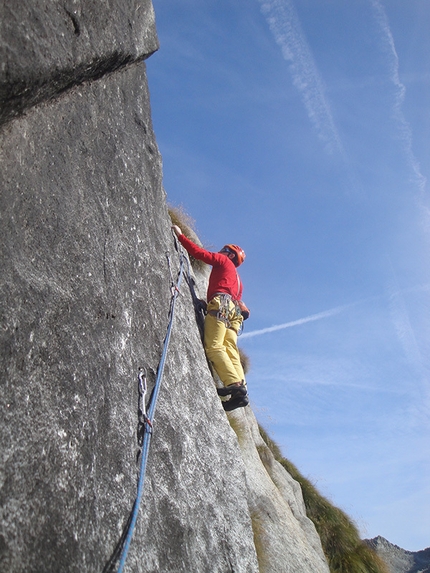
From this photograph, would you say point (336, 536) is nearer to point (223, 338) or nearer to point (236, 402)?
point (236, 402)

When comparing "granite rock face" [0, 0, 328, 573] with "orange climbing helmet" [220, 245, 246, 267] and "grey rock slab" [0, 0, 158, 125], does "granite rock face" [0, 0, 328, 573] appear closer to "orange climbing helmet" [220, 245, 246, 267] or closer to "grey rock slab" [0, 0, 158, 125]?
"grey rock slab" [0, 0, 158, 125]

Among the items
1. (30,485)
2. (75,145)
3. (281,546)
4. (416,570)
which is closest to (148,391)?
(30,485)

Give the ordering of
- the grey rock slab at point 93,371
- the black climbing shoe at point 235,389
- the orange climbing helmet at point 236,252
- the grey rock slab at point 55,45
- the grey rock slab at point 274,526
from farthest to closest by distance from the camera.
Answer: the orange climbing helmet at point 236,252 < the grey rock slab at point 274,526 < the black climbing shoe at point 235,389 < the grey rock slab at point 55,45 < the grey rock slab at point 93,371

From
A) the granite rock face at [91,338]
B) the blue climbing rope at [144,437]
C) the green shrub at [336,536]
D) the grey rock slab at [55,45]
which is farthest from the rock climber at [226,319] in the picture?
the green shrub at [336,536]

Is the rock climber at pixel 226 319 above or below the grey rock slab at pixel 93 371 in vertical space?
above

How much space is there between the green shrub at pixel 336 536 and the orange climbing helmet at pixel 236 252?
6889 mm

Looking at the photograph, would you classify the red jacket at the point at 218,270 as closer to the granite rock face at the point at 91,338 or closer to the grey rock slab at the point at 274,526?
the granite rock face at the point at 91,338

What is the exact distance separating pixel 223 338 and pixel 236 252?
224 centimetres

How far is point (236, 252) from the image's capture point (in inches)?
376

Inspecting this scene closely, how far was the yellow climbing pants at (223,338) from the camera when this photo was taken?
7.48 meters

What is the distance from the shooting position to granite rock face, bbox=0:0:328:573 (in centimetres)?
338

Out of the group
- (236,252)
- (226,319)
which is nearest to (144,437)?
(226,319)

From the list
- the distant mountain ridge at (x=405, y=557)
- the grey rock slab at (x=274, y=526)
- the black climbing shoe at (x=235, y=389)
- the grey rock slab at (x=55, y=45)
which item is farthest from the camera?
the distant mountain ridge at (x=405, y=557)

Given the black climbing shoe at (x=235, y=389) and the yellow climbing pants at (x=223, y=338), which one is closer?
the black climbing shoe at (x=235, y=389)
